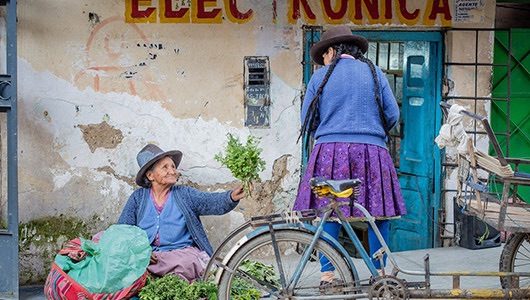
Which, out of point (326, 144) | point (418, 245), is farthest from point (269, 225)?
point (418, 245)

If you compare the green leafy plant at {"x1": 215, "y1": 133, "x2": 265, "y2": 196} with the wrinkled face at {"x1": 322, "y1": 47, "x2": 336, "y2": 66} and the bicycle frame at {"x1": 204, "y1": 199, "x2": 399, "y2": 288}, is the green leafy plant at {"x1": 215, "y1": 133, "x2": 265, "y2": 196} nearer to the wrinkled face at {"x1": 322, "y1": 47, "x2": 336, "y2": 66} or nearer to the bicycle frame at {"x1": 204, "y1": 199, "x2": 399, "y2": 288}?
the bicycle frame at {"x1": 204, "y1": 199, "x2": 399, "y2": 288}

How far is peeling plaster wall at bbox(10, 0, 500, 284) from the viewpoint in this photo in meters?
7.03

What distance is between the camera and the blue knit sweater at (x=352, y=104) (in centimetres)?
573

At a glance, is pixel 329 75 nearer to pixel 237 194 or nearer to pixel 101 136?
pixel 237 194

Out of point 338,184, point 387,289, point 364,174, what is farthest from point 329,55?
point 387,289

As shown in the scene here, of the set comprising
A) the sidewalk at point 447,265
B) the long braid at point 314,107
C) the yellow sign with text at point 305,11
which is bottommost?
the sidewalk at point 447,265

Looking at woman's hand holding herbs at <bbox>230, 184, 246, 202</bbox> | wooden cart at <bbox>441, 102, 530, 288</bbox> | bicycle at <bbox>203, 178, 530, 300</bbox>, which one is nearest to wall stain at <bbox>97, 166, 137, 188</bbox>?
woman's hand holding herbs at <bbox>230, 184, 246, 202</bbox>

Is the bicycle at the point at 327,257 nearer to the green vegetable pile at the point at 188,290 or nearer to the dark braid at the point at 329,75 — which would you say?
the green vegetable pile at the point at 188,290

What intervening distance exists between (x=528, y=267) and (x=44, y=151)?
12.8 feet

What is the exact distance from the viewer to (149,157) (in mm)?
6422

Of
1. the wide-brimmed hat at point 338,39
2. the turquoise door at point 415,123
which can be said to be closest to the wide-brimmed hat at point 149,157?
the wide-brimmed hat at point 338,39

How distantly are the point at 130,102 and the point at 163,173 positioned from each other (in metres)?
1.09

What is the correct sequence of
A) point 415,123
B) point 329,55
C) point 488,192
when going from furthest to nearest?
point 415,123 → point 329,55 → point 488,192

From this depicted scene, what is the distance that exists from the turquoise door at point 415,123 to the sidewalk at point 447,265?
0.37 metres
